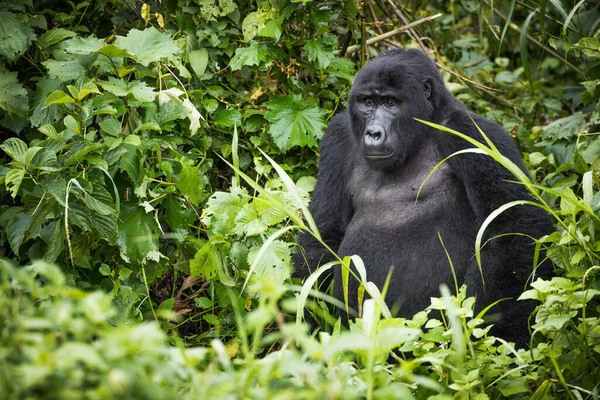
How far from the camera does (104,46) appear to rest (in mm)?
3947

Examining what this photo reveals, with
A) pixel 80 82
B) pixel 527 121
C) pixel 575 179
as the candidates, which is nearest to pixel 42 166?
pixel 80 82

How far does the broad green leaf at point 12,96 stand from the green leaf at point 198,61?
915 mm

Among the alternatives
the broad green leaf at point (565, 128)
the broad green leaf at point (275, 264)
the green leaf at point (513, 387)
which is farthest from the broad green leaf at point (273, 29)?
the green leaf at point (513, 387)

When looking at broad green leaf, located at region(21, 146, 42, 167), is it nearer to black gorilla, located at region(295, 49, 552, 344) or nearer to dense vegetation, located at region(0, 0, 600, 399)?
dense vegetation, located at region(0, 0, 600, 399)

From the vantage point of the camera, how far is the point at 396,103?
4.00 metres

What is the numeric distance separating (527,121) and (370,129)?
261 centimetres

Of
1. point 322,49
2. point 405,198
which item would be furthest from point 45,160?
point 322,49

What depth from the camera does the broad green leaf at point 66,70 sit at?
3.97 m

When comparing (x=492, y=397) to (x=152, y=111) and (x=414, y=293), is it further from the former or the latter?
(x=152, y=111)

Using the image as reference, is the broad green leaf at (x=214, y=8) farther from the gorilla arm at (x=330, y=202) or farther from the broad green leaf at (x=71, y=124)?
the broad green leaf at (x=71, y=124)

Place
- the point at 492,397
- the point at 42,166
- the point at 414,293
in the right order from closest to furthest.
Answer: the point at 492,397 → the point at 42,166 → the point at 414,293

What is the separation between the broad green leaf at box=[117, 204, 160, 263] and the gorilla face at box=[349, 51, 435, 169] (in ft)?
3.53

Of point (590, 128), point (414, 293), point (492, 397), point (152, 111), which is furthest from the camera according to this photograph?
point (590, 128)

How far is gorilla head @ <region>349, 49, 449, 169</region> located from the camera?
395cm
